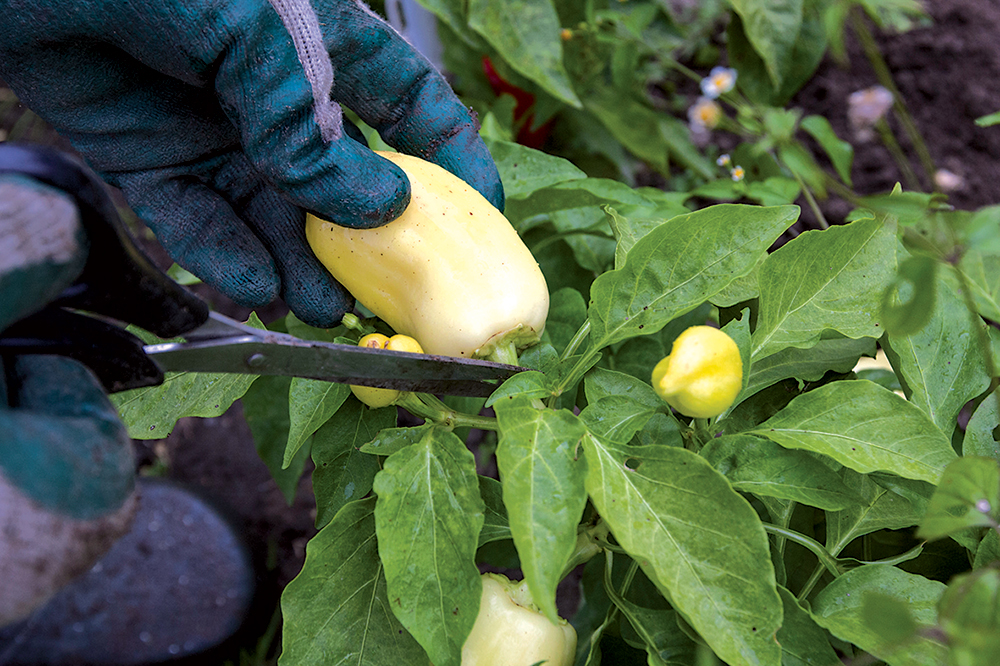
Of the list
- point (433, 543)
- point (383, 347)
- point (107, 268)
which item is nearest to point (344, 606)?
point (433, 543)

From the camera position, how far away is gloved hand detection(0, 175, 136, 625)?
434 millimetres

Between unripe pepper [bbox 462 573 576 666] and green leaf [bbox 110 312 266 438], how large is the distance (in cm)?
31

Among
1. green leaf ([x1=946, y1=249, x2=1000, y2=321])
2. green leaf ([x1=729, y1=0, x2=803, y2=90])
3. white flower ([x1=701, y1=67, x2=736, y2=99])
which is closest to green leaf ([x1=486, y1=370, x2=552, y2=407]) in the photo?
green leaf ([x1=946, y1=249, x2=1000, y2=321])

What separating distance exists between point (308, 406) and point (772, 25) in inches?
45.2

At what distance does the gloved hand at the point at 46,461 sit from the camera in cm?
43

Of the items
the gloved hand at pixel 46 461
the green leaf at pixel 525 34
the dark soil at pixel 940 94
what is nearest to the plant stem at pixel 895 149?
the gloved hand at pixel 46 461

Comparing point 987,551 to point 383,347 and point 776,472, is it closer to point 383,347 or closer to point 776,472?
point 776,472

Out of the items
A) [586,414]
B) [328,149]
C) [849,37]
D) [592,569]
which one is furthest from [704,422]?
[849,37]

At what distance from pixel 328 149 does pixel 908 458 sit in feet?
1.88

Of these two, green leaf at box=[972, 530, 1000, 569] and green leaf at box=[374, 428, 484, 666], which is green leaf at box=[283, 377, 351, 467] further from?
green leaf at box=[972, 530, 1000, 569]

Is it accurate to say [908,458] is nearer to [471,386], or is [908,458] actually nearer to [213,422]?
[471,386]

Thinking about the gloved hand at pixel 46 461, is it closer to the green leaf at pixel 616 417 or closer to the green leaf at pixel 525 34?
the green leaf at pixel 616 417

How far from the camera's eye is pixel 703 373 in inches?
22.5

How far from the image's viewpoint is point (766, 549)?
20.1 inches
